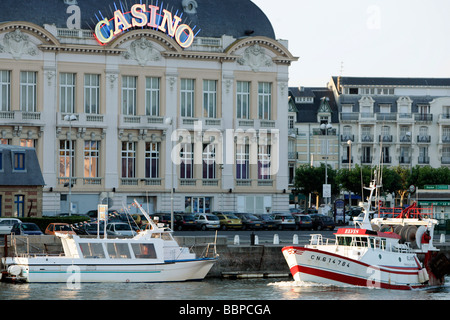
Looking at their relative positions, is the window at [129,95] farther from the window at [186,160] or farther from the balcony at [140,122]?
the window at [186,160]

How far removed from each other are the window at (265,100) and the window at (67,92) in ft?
54.9

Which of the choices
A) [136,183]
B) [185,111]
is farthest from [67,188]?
[185,111]

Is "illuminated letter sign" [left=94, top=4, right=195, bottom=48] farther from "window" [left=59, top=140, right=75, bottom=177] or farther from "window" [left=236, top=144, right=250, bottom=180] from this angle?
"window" [left=236, top=144, right=250, bottom=180]

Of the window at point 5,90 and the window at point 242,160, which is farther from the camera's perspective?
→ the window at point 242,160

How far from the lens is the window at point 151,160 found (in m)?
92.6

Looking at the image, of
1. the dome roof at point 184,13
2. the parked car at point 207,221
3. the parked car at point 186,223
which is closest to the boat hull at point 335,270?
the parked car at point 207,221

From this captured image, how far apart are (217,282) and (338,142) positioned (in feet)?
273

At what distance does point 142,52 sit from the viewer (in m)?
91.1

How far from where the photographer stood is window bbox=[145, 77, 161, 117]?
92312mm

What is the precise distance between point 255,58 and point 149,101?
33.4 feet

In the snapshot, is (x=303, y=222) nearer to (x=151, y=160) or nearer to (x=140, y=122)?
(x=151, y=160)

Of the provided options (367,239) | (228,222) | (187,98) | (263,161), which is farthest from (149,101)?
(367,239)

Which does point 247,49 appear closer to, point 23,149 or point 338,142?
point 23,149

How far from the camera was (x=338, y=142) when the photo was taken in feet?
438
